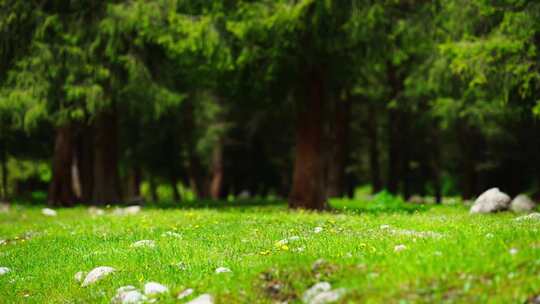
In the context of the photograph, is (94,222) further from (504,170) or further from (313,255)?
(504,170)

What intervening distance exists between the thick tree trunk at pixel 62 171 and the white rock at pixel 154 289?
20.5m

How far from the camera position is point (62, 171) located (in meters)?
28.6

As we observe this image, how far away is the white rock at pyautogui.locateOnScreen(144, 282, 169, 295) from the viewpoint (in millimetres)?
9117

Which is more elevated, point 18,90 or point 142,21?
point 142,21

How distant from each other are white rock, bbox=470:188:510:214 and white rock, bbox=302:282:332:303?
1159cm

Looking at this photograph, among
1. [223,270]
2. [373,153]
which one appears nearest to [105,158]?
[373,153]

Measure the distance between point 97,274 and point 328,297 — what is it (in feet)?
14.1

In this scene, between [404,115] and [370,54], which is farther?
[404,115]

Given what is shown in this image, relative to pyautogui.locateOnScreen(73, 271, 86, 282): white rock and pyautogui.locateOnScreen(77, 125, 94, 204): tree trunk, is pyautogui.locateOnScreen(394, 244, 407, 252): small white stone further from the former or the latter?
pyautogui.locateOnScreen(77, 125, 94, 204): tree trunk

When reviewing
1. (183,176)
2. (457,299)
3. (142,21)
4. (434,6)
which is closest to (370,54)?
(434,6)

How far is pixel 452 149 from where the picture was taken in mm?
47094

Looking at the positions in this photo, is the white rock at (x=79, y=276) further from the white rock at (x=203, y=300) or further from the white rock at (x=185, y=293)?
the white rock at (x=203, y=300)

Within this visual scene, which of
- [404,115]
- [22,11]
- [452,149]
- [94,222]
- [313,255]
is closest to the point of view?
[313,255]

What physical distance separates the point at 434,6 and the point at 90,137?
16996 mm
